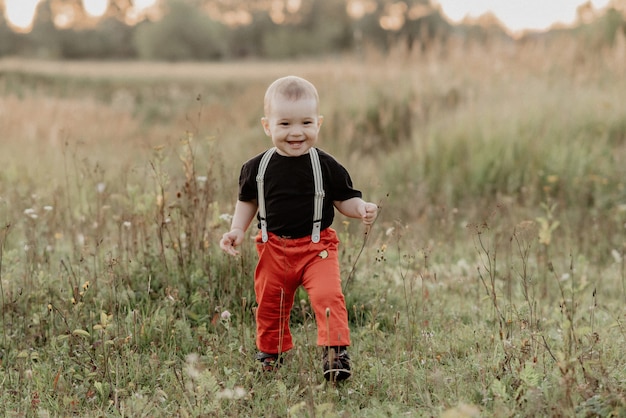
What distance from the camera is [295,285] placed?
341 centimetres

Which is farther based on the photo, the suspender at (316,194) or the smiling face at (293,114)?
the suspender at (316,194)

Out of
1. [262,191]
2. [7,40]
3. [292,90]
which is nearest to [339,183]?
[262,191]

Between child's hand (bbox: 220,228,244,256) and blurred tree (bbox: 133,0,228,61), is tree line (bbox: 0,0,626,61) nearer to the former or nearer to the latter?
blurred tree (bbox: 133,0,228,61)

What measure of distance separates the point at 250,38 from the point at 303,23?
4678 millimetres

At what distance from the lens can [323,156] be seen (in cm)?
334

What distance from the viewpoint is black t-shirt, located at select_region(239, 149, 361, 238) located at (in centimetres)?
330

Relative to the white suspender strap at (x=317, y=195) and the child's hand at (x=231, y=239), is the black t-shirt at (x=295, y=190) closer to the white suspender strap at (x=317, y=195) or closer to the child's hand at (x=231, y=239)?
the white suspender strap at (x=317, y=195)

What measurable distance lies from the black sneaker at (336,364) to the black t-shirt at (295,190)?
1.95 feet

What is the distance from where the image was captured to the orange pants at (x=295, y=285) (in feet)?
10.5

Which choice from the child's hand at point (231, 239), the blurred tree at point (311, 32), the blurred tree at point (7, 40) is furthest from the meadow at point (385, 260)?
the blurred tree at point (311, 32)

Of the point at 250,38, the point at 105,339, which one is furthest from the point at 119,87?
the point at 250,38

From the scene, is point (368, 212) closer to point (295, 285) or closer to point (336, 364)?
point (295, 285)

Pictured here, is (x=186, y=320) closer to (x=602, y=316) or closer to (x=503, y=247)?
(x=602, y=316)

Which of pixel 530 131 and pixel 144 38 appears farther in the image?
pixel 144 38
